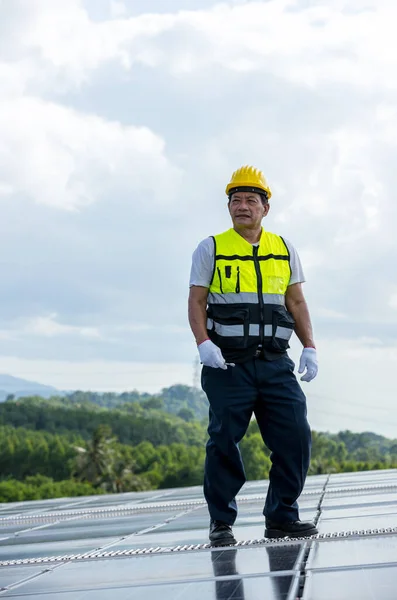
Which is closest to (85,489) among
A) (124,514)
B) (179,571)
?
(124,514)

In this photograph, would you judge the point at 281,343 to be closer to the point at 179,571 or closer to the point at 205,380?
the point at 205,380

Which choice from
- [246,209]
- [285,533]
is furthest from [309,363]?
[285,533]

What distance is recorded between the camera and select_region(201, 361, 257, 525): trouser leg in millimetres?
5422

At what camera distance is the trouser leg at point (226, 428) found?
5422mm

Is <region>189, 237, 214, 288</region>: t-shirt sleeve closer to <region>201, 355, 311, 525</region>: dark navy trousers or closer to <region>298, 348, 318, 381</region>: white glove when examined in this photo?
<region>201, 355, 311, 525</region>: dark navy trousers

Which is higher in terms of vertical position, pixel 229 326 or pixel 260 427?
pixel 229 326

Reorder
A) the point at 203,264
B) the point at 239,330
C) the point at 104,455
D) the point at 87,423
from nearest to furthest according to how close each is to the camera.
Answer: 1. the point at 239,330
2. the point at 203,264
3. the point at 104,455
4. the point at 87,423

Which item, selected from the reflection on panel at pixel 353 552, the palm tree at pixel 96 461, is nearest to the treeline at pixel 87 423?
the palm tree at pixel 96 461

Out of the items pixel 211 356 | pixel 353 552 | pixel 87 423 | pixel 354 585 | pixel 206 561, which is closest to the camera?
pixel 354 585

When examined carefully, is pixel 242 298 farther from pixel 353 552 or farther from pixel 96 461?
pixel 96 461

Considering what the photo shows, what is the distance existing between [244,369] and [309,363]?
0.55 m

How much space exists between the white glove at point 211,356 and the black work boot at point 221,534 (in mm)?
809

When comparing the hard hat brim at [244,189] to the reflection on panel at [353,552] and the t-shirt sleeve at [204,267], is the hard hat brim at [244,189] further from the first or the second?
the reflection on panel at [353,552]

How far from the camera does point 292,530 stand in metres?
5.21
